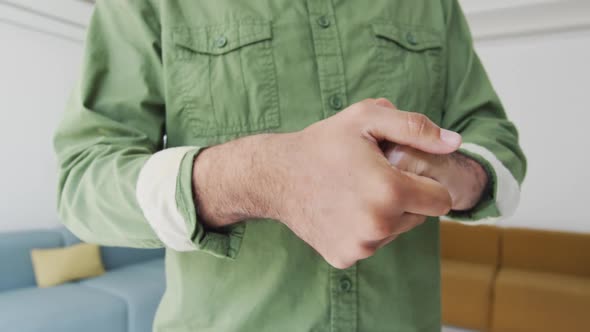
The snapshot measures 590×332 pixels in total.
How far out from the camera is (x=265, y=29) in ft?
2.34

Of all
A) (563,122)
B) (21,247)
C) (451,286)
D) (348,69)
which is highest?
(348,69)

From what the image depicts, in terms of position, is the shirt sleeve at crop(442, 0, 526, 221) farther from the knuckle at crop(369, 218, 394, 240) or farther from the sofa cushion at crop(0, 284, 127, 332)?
the sofa cushion at crop(0, 284, 127, 332)

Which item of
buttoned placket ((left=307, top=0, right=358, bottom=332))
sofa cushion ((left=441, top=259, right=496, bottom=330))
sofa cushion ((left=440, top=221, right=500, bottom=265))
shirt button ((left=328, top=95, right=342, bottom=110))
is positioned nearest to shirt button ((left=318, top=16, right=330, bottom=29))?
buttoned placket ((left=307, top=0, right=358, bottom=332))

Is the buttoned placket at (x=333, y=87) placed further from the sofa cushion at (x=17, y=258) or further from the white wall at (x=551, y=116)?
the white wall at (x=551, y=116)

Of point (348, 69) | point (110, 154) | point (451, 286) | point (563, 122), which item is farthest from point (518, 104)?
point (110, 154)

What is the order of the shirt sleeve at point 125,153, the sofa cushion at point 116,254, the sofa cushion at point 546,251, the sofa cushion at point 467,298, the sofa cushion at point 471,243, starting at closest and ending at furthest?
the shirt sleeve at point 125,153, the sofa cushion at point 467,298, the sofa cushion at point 546,251, the sofa cushion at point 116,254, the sofa cushion at point 471,243

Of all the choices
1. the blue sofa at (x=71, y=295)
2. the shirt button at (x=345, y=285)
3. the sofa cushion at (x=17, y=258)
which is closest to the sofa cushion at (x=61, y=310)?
the blue sofa at (x=71, y=295)

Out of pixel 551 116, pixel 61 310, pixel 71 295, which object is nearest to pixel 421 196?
pixel 61 310

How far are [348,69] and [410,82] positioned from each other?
4.5 inches

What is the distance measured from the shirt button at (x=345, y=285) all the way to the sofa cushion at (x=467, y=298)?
10.1 ft

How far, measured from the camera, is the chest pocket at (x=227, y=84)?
695 mm

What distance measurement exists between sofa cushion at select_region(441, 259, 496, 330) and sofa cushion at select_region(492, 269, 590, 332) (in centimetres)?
7

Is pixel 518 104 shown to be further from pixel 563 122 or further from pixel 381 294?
pixel 381 294

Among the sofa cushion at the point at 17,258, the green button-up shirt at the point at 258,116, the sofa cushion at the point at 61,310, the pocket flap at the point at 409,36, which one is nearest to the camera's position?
the green button-up shirt at the point at 258,116
